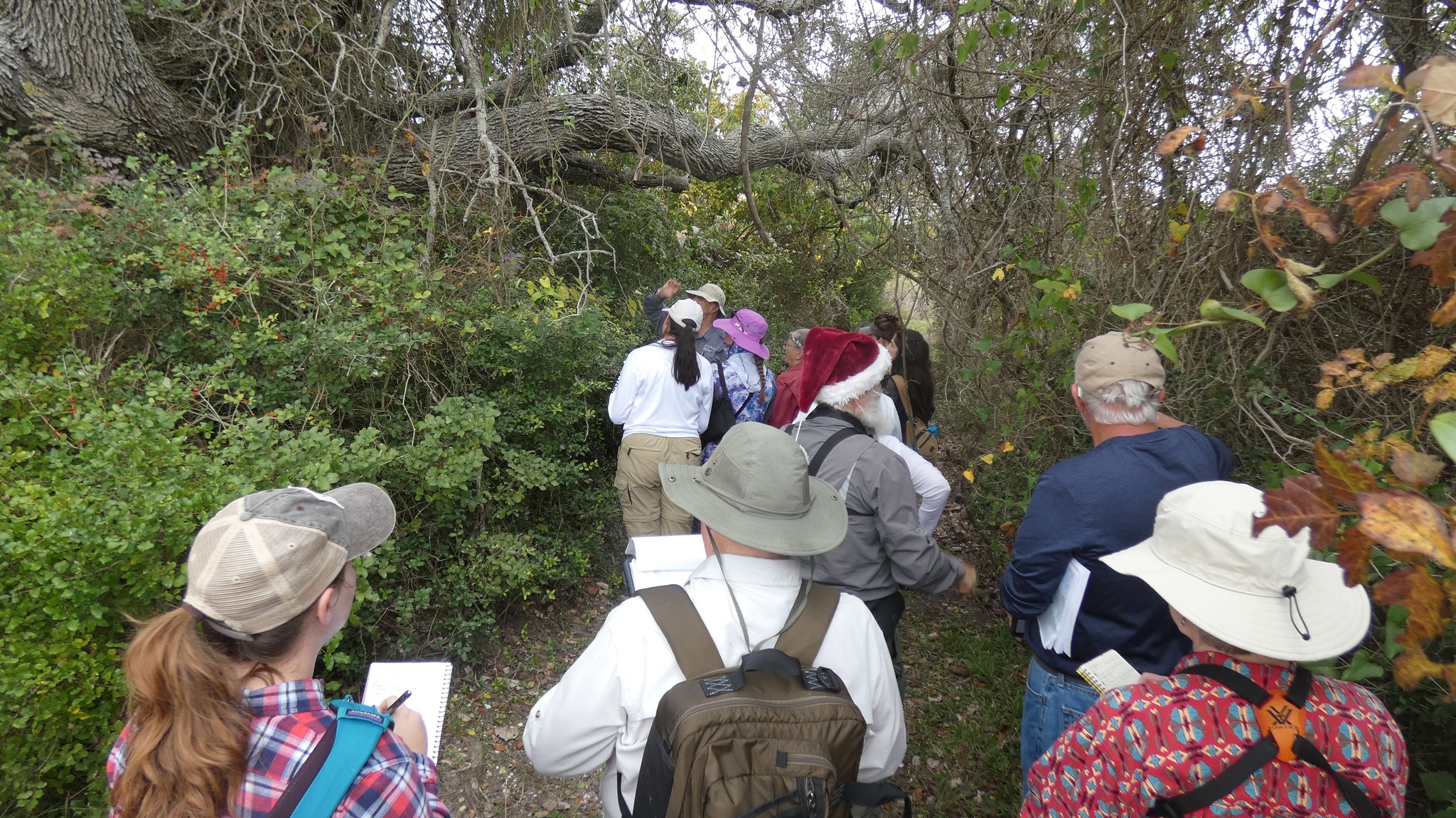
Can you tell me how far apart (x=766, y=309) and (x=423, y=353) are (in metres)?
5.67

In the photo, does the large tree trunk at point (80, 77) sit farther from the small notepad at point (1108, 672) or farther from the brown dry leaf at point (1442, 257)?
the brown dry leaf at point (1442, 257)

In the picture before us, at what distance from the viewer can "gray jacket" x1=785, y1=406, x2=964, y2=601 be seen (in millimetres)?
2443

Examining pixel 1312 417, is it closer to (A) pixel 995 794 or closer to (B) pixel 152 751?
(A) pixel 995 794

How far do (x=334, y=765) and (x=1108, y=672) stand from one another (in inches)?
68.2

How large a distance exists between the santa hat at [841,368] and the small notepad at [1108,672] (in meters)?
1.32

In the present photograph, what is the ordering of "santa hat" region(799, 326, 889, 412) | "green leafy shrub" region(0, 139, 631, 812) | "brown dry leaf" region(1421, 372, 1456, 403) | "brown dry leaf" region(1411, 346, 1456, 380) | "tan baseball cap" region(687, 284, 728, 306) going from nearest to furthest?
"brown dry leaf" region(1421, 372, 1456, 403)
"brown dry leaf" region(1411, 346, 1456, 380)
"green leafy shrub" region(0, 139, 631, 812)
"santa hat" region(799, 326, 889, 412)
"tan baseball cap" region(687, 284, 728, 306)

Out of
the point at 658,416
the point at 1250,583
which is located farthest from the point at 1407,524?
the point at 658,416

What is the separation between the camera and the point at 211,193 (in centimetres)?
392

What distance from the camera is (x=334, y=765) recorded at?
3.90 feet

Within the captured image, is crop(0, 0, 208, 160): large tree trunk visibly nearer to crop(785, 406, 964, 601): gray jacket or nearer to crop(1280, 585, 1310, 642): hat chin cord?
crop(785, 406, 964, 601): gray jacket

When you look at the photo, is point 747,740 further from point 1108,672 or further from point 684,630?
point 1108,672

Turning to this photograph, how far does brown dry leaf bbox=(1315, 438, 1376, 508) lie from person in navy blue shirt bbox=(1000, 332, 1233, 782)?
988 mm

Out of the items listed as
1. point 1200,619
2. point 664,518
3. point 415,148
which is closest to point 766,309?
point 415,148

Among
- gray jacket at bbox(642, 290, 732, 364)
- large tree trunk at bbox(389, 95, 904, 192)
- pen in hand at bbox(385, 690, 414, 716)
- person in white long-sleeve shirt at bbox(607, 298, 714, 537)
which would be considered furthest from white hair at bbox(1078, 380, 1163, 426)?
large tree trunk at bbox(389, 95, 904, 192)
